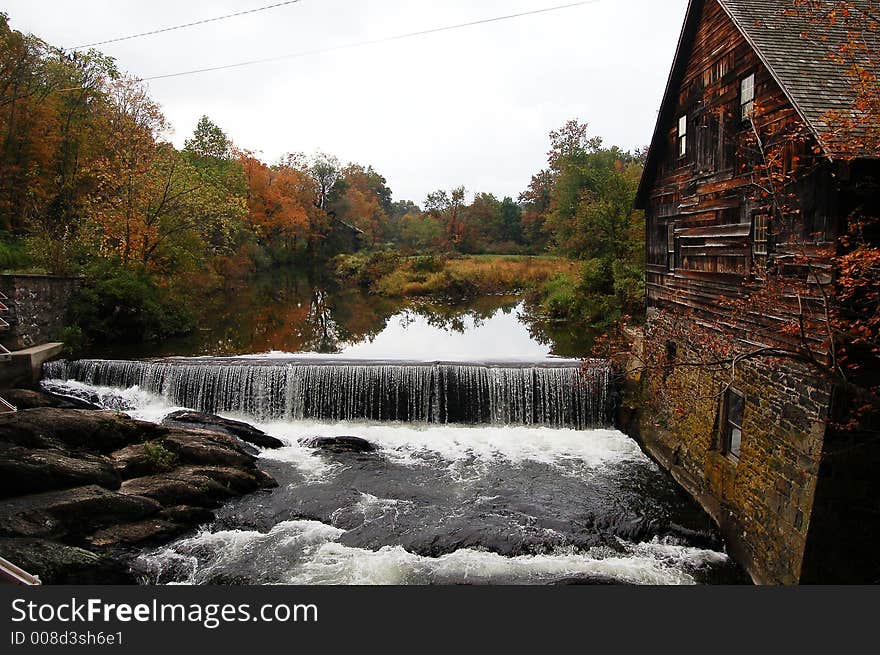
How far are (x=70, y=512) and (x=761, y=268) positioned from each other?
11.4 meters

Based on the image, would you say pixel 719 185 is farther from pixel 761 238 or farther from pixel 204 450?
pixel 204 450

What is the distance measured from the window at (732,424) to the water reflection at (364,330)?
11210 mm

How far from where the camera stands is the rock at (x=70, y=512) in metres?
9.57

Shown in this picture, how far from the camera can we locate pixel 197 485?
11.8 m

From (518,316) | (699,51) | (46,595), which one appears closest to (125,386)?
(46,595)

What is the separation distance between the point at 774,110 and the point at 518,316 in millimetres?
24403

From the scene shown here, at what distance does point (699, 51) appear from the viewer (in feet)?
38.8

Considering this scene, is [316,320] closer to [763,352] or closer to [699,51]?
[699,51]

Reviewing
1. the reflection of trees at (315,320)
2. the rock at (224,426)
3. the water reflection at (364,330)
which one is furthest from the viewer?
the reflection of trees at (315,320)

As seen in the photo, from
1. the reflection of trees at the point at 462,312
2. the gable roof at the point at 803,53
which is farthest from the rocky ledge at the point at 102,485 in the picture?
the reflection of trees at the point at 462,312

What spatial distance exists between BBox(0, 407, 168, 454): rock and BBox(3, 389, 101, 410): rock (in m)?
2.36

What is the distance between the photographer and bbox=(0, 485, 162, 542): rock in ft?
31.4

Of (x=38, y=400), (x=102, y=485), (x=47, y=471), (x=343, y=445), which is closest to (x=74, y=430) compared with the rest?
(x=47, y=471)

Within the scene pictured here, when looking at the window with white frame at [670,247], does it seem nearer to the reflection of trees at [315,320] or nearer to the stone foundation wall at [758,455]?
the stone foundation wall at [758,455]
